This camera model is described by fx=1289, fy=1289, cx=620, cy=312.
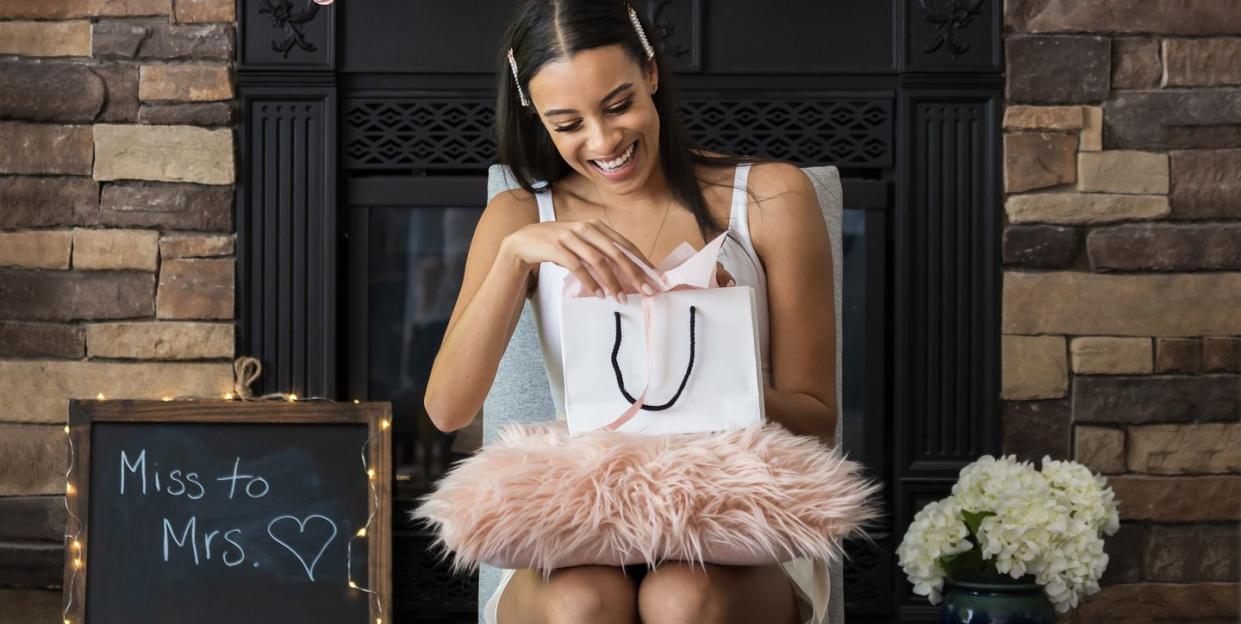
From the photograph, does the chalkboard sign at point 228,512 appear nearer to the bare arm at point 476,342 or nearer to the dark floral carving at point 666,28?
the bare arm at point 476,342

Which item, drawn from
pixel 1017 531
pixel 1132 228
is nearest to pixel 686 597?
pixel 1017 531

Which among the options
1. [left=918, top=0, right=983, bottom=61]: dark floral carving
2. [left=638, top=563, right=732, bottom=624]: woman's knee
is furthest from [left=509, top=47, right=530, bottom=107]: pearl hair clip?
[left=918, top=0, right=983, bottom=61]: dark floral carving

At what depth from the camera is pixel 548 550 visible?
1.06 meters

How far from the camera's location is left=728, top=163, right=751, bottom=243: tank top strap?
1.46m

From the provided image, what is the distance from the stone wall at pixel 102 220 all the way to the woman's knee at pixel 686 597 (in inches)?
57.6

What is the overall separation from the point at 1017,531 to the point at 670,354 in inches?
35.8

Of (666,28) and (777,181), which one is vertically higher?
(666,28)

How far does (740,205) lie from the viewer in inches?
57.8

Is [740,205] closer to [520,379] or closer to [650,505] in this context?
[520,379]

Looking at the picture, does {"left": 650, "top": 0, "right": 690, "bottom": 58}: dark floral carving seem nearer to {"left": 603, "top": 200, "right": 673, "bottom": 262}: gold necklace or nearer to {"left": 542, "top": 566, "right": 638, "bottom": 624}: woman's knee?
{"left": 603, "top": 200, "right": 673, "bottom": 262}: gold necklace

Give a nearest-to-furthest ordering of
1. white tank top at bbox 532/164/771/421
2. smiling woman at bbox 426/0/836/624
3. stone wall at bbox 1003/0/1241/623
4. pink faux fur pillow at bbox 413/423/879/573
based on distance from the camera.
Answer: pink faux fur pillow at bbox 413/423/879/573 < smiling woman at bbox 426/0/836/624 < white tank top at bbox 532/164/771/421 < stone wall at bbox 1003/0/1241/623

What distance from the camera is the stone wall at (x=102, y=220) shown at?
2322 mm

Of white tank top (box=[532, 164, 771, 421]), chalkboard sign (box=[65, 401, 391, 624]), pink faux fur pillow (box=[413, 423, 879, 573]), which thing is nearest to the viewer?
pink faux fur pillow (box=[413, 423, 879, 573])

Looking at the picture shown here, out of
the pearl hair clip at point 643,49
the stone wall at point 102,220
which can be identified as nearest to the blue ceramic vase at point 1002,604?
the pearl hair clip at point 643,49
